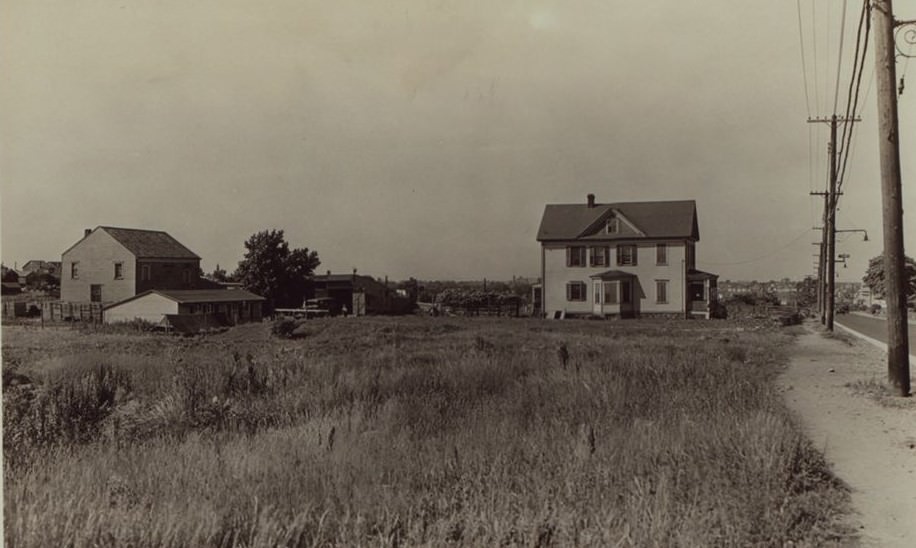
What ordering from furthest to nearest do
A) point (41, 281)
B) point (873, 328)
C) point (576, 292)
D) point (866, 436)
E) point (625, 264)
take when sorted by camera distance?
point (41, 281) < point (576, 292) < point (625, 264) < point (873, 328) < point (866, 436)

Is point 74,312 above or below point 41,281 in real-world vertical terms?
A: below

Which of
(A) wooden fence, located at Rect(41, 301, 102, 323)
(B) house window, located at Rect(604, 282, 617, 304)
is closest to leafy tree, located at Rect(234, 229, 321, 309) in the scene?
(A) wooden fence, located at Rect(41, 301, 102, 323)

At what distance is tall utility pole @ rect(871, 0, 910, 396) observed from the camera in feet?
32.6

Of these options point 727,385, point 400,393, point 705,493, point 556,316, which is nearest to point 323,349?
point 400,393

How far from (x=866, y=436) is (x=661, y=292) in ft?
116

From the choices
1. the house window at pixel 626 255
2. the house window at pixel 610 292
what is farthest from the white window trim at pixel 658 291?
the house window at pixel 610 292

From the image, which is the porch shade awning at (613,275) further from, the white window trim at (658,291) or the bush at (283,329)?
the bush at (283,329)

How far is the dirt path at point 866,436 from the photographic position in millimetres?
5039

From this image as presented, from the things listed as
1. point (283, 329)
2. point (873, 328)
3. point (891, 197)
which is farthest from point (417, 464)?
point (873, 328)

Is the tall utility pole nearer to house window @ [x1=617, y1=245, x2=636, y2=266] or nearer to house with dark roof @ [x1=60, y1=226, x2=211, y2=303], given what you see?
house window @ [x1=617, y1=245, x2=636, y2=266]

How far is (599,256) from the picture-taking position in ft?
142

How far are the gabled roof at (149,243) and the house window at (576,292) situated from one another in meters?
29.4

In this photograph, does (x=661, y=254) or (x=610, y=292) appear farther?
(x=661, y=254)

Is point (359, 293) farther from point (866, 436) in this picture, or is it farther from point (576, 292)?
point (866, 436)
